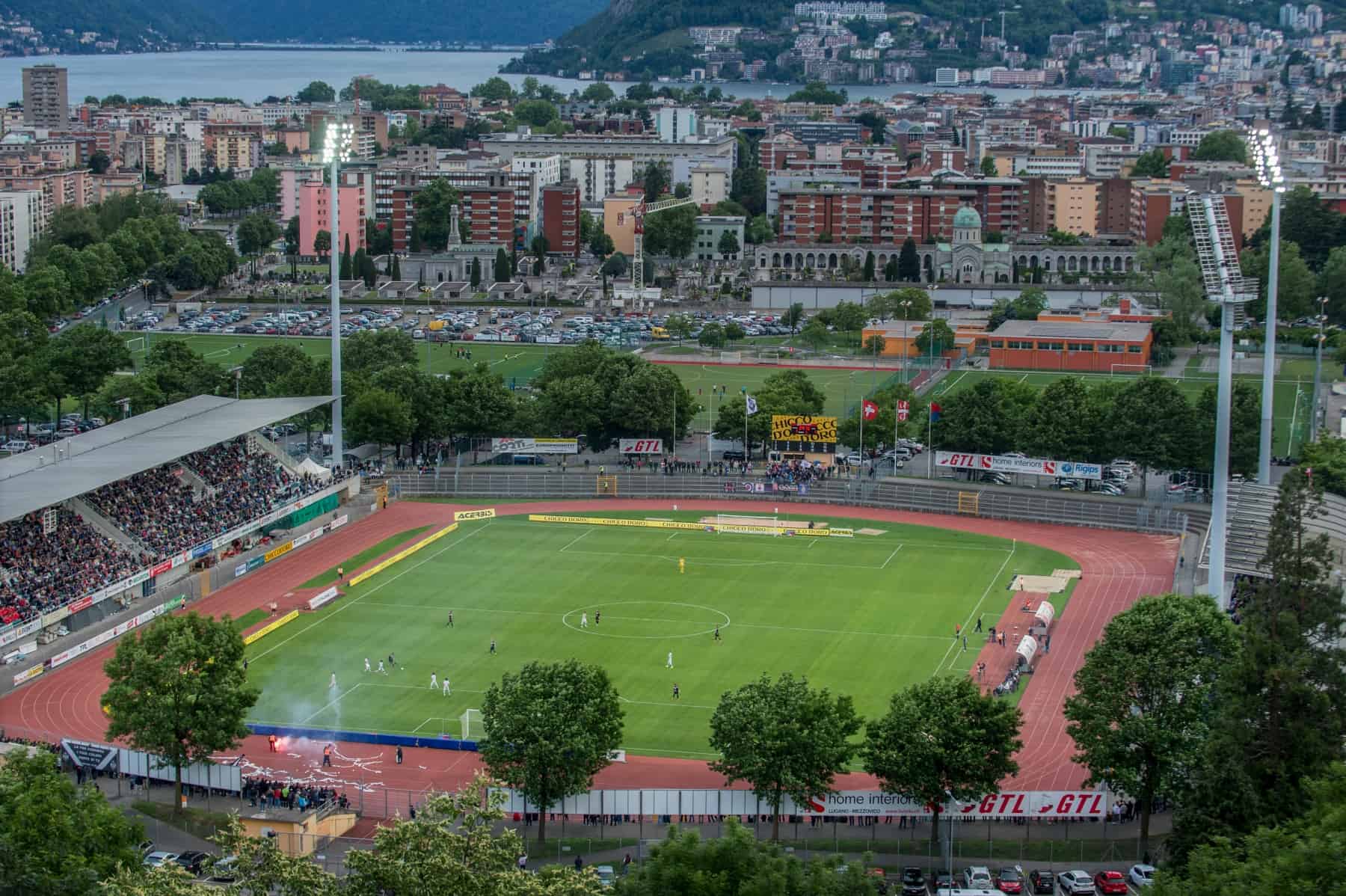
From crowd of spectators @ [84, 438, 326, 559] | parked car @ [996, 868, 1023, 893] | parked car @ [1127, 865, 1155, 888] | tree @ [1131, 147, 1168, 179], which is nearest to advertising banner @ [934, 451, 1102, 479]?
crowd of spectators @ [84, 438, 326, 559]

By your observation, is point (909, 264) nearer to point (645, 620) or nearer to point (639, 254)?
point (639, 254)

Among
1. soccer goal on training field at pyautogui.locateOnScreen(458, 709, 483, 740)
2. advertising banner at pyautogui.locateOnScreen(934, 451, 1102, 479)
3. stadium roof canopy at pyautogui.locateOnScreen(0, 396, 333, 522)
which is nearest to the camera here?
soccer goal on training field at pyautogui.locateOnScreen(458, 709, 483, 740)

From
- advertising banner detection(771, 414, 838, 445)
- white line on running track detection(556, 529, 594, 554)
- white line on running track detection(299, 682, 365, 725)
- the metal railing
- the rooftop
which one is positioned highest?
the rooftop

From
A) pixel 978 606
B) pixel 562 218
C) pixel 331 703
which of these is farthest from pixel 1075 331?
pixel 331 703

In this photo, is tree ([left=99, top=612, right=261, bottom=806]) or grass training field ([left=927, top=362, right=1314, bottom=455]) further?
grass training field ([left=927, top=362, right=1314, bottom=455])

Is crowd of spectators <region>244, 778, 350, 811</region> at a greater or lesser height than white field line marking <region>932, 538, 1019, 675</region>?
lesser

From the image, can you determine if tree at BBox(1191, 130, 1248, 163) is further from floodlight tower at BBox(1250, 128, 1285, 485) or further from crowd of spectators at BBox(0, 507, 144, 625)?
crowd of spectators at BBox(0, 507, 144, 625)

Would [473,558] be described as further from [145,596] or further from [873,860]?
[873,860]
